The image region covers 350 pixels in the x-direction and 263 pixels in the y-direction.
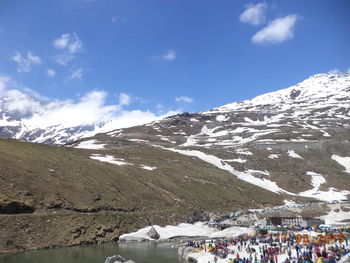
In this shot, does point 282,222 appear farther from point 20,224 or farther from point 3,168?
point 3,168

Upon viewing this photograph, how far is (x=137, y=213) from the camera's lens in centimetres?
6788

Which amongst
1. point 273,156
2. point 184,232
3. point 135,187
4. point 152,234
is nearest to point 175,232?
point 184,232

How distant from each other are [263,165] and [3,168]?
109 m

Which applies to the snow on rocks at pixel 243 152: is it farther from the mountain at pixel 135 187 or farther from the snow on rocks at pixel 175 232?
the snow on rocks at pixel 175 232

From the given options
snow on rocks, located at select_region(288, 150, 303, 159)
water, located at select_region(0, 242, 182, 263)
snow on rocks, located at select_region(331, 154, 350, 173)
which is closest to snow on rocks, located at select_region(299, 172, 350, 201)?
snow on rocks, located at select_region(288, 150, 303, 159)

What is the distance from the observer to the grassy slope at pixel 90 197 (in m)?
53.5

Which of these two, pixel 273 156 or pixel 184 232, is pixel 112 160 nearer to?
pixel 184 232

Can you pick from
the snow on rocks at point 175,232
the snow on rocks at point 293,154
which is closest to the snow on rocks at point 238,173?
the snow on rocks at point 293,154

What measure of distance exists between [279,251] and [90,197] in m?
37.1

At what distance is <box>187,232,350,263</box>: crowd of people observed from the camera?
3881 centimetres

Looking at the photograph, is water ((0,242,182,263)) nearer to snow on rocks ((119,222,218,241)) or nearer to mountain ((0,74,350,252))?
snow on rocks ((119,222,218,241))

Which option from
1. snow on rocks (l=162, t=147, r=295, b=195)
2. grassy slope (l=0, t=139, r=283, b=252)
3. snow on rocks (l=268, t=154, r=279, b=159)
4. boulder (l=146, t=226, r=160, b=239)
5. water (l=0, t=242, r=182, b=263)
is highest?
snow on rocks (l=268, t=154, r=279, b=159)

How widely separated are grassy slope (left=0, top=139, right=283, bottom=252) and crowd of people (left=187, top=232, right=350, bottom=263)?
1764cm

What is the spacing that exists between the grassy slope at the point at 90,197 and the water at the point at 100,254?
3342mm
